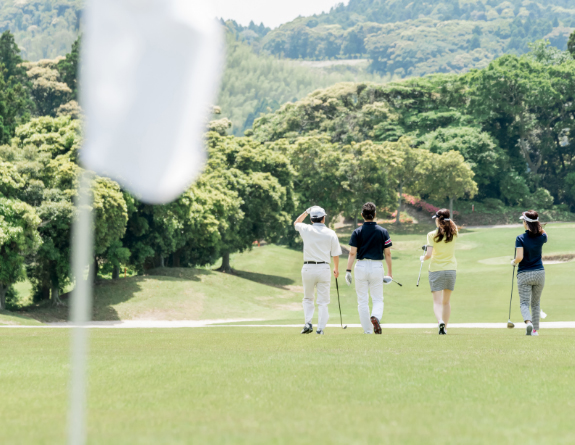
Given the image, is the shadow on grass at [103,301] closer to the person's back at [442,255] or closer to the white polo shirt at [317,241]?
the white polo shirt at [317,241]

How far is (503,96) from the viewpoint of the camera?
8444 cm

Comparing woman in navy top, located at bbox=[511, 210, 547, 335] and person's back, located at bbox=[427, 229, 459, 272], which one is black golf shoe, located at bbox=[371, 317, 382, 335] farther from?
woman in navy top, located at bbox=[511, 210, 547, 335]

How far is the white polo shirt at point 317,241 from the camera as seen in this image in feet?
41.0

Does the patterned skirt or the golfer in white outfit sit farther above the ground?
the golfer in white outfit

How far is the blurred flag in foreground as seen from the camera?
121 inches

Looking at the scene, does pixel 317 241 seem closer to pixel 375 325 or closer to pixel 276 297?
pixel 375 325

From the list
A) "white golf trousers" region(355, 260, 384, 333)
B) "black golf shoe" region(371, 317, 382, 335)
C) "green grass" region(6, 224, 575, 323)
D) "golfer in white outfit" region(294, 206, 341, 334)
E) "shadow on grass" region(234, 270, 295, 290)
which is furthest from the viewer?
"shadow on grass" region(234, 270, 295, 290)

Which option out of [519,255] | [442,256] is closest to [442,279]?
[442,256]

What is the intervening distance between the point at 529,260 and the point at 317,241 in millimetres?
4335

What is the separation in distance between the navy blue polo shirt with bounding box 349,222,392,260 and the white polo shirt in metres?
0.44
